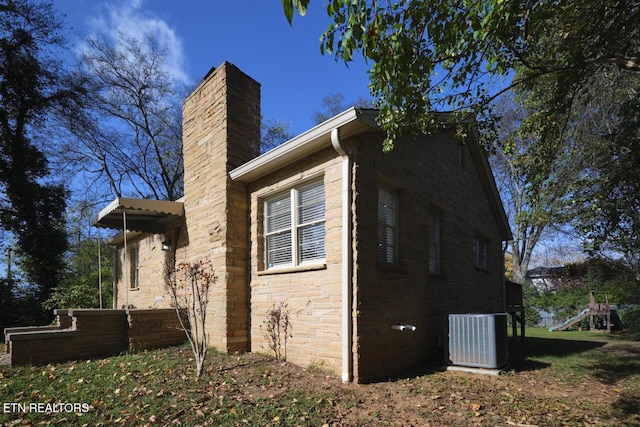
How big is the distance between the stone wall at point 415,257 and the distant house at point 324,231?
3cm

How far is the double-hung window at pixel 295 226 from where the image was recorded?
6.52m

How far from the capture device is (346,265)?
5.58 m

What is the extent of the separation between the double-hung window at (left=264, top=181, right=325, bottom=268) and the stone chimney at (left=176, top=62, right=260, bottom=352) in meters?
0.61

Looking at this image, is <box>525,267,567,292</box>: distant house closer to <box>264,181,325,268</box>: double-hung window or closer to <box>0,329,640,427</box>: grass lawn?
<box>0,329,640,427</box>: grass lawn

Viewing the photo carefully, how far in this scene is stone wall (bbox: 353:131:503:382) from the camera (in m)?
5.79

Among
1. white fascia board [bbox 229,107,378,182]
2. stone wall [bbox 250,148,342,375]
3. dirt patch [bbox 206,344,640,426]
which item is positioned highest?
white fascia board [bbox 229,107,378,182]

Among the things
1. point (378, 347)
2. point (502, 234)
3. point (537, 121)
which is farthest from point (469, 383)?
point (502, 234)

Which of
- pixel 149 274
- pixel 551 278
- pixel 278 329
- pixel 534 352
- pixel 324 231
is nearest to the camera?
pixel 324 231

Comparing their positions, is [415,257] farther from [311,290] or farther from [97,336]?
[97,336]

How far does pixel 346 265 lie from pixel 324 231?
98 cm

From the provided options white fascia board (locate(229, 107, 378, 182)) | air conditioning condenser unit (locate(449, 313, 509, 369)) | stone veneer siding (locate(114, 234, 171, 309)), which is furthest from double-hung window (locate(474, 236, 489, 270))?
stone veneer siding (locate(114, 234, 171, 309))

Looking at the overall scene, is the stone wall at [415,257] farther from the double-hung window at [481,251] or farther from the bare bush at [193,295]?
the bare bush at [193,295]

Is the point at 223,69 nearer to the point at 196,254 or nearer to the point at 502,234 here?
the point at 196,254

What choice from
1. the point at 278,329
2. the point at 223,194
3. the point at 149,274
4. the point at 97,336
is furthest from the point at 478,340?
the point at 149,274
